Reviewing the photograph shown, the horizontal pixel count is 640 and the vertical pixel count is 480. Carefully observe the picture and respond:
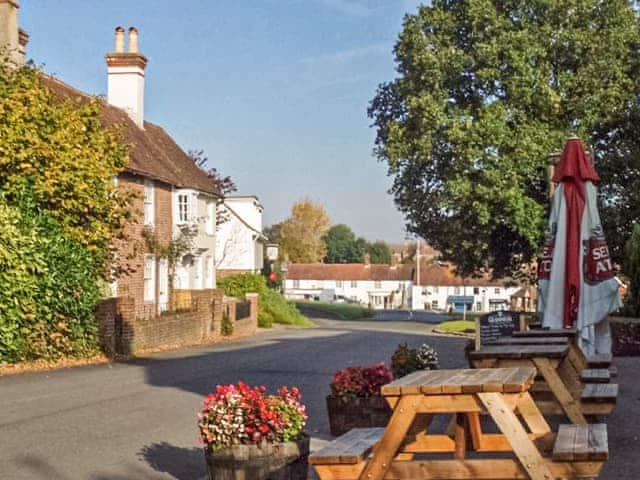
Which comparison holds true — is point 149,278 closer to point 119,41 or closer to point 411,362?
point 119,41

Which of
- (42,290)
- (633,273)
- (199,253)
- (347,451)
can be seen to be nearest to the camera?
(347,451)

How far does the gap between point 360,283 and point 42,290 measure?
11110 centimetres

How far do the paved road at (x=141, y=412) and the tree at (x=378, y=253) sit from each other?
133 meters

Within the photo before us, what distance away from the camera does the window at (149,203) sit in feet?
107

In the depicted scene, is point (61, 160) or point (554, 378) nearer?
point (554, 378)

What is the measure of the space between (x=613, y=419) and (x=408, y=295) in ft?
396

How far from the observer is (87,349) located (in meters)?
22.3

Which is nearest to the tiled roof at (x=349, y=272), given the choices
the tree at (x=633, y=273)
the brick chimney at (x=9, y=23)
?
the brick chimney at (x=9, y=23)

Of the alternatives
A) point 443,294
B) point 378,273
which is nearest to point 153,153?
point 443,294

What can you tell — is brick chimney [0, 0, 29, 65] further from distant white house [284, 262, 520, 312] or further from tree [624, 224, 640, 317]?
distant white house [284, 262, 520, 312]

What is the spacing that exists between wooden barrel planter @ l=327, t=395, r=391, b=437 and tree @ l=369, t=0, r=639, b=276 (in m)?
21.3

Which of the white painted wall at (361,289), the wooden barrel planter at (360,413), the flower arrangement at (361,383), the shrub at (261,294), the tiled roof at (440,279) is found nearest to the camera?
the wooden barrel planter at (360,413)

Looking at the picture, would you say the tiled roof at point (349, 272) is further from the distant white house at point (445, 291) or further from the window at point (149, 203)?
the window at point (149, 203)

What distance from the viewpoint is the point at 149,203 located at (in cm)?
3303
